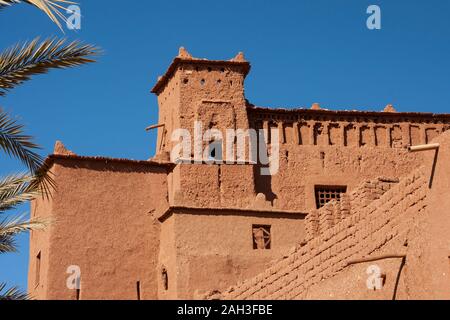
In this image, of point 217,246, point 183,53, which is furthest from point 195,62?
point 217,246

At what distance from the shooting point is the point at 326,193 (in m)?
30.9

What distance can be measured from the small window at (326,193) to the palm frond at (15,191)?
17.8 meters

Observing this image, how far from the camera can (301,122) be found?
31.5m

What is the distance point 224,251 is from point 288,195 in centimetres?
548

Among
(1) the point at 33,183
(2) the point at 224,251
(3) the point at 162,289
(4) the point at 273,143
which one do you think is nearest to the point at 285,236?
(2) the point at 224,251

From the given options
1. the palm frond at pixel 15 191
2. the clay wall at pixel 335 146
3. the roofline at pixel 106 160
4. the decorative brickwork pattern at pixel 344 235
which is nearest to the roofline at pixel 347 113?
the clay wall at pixel 335 146

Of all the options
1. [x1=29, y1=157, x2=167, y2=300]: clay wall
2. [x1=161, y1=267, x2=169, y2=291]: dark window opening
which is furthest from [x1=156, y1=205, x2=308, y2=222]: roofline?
[x1=161, y1=267, x2=169, y2=291]: dark window opening

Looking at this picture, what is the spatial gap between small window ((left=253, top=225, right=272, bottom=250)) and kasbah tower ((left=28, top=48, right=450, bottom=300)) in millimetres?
37

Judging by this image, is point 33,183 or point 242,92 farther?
point 242,92

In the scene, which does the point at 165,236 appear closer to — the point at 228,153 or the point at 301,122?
the point at 228,153

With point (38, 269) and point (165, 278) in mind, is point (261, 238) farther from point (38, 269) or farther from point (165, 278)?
point (38, 269)

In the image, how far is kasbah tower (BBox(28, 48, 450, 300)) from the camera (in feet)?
52.8

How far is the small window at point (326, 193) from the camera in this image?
30703mm

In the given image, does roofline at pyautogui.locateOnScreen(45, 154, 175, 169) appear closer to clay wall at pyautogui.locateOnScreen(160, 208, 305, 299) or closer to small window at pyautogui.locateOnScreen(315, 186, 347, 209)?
clay wall at pyautogui.locateOnScreen(160, 208, 305, 299)
